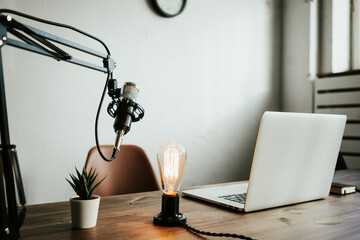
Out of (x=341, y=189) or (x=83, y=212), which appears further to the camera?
(x=341, y=189)

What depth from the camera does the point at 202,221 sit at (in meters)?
0.85

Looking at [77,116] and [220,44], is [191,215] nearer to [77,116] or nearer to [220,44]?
[77,116]

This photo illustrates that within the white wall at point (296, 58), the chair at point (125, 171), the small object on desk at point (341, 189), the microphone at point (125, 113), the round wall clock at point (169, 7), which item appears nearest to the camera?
the microphone at point (125, 113)

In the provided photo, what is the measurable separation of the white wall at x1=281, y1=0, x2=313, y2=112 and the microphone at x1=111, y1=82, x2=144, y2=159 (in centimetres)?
247

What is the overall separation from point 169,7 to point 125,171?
1.40m

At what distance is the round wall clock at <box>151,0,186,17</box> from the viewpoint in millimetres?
2404

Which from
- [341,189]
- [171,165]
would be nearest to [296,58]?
[341,189]

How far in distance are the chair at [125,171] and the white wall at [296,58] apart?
1.83 meters

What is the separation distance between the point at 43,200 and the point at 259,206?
1.56 meters

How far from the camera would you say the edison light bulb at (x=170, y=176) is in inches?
32.8

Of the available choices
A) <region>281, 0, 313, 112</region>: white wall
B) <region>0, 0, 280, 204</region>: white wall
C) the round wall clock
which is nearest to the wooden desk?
<region>0, 0, 280, 204</region>: white wall

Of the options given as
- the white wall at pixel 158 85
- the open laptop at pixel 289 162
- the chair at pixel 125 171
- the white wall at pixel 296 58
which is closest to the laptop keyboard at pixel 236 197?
the open laptop at pixel 289 162

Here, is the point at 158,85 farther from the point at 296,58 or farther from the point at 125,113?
the point at 125,113

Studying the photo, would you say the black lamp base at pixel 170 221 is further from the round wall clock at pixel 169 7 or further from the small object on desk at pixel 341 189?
the round wall clock at pixel 169 7
